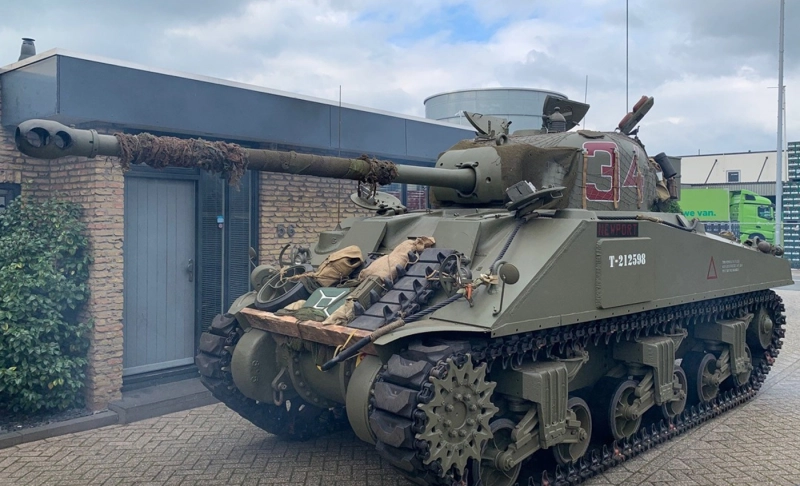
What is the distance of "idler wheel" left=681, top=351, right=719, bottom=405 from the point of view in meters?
7.95

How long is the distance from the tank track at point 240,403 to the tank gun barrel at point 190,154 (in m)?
2.10

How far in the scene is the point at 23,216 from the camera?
25.8 feet

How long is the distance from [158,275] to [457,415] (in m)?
5.61

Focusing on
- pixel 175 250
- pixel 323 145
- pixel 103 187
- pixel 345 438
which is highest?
pixel 323 145

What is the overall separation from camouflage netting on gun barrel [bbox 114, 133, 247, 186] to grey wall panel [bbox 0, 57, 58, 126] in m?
3.24

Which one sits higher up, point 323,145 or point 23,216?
point 323,145

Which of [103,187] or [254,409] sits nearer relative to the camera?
[254,409]

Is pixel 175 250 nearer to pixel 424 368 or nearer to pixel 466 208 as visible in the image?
pixel 466 208

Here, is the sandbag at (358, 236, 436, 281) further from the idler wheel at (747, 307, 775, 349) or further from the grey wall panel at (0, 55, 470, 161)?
the idler wheel at (747, 307, 775, 349)

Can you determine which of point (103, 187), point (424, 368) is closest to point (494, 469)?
point (424, 368)

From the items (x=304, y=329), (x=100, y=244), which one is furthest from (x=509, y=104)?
(x=304, y=329)

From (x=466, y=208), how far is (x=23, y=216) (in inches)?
191

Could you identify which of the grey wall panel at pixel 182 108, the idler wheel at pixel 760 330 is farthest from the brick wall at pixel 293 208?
the idler wheel at pixel 760 330

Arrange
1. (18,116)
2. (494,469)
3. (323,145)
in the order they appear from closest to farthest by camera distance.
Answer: (494,469)
(18,116)
(323,145)
